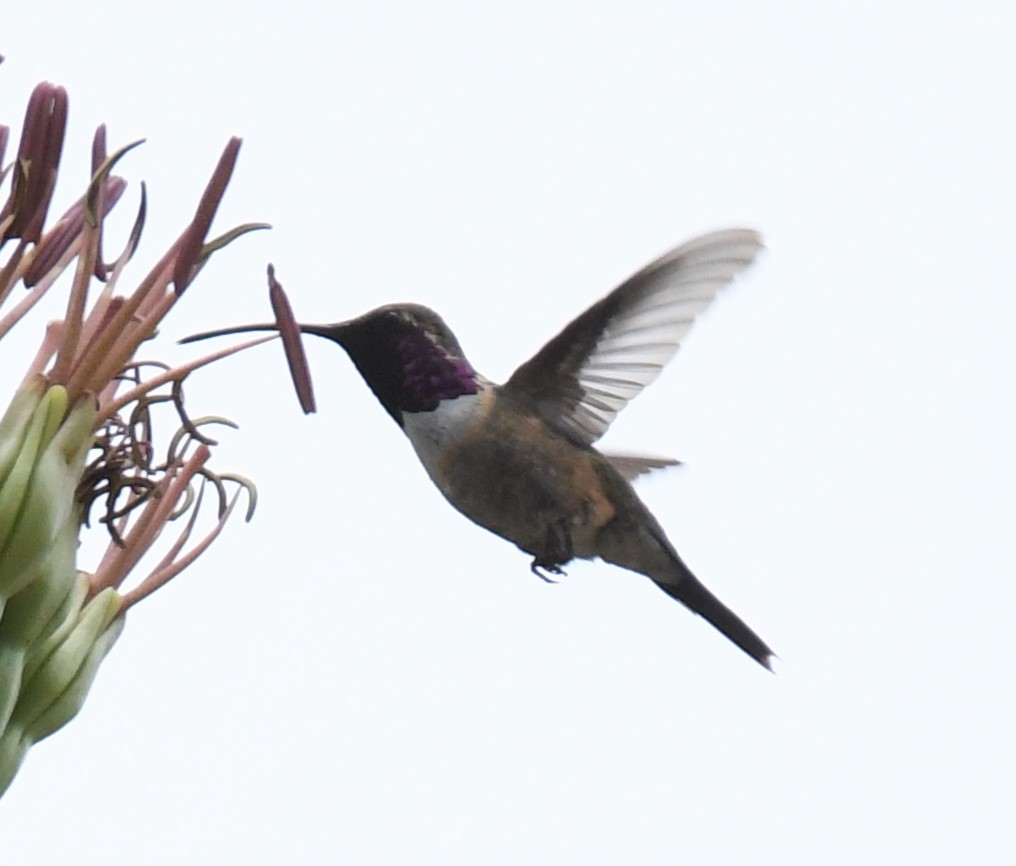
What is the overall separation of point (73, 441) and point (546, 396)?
2614 millimetres

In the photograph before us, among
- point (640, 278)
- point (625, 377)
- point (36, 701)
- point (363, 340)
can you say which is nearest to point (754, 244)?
point (640, 278)

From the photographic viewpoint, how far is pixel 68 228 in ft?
10.3

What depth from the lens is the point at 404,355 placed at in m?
4.79

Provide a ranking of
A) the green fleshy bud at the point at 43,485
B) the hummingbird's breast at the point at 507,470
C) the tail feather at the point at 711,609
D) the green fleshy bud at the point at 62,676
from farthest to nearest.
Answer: the tail feather at the point at 711,609
the hummingbird's breast at the point at 507,470
the green fleshy bud at the point at 62,676
the green fleshy bud at the point at 43,485

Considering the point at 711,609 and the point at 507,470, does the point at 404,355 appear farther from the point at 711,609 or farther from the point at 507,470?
the point at 711,609

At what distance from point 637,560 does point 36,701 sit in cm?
304

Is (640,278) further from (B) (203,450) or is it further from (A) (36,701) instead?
(A) (36,701)

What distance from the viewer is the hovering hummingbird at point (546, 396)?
4.71m

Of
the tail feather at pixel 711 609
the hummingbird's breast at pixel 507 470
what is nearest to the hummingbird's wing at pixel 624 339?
the hummingbird's breast at pixel 507 470

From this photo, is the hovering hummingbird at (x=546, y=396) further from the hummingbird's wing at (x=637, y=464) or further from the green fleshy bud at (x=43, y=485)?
the green fleshy bud at (x=43, y=485)

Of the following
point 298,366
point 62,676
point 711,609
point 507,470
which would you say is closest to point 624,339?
point 507,470

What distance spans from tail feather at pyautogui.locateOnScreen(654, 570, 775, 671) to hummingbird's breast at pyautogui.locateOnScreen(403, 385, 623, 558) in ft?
1.91

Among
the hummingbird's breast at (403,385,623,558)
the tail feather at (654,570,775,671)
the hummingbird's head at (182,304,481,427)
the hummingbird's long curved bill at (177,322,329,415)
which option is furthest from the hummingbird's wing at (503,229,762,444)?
the hummingbird's long curved bill at (177,322,329,415)

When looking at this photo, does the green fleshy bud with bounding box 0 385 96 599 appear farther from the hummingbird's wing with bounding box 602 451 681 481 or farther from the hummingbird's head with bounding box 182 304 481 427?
the hummingbird's wing with bounding box 602 451 681 481
